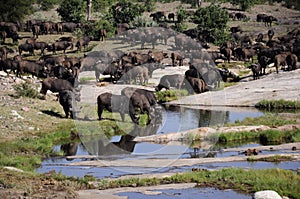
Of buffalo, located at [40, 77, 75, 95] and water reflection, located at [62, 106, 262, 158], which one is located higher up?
buffalo, located at [40, 77, 75, 95]

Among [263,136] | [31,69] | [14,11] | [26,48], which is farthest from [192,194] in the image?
[14,11]

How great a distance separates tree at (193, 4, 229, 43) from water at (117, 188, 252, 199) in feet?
119

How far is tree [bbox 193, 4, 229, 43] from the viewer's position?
49.8 meters

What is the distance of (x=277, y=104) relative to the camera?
28078mm

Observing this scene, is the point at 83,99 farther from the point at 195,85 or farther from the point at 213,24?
the point at 213,24

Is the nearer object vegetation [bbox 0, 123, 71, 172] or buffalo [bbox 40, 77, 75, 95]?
vegetation [bbox 0, 123, 71, 172]

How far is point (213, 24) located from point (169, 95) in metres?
20.1

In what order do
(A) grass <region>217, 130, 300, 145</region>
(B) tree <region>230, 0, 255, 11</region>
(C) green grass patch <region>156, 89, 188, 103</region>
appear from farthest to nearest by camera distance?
(B) tree <region>230, 0, 255, 11</region> < (C) green grass patch <region>156, 89, 188, 103</region> < (A) grass <region>217, 130, 300, 145</region>

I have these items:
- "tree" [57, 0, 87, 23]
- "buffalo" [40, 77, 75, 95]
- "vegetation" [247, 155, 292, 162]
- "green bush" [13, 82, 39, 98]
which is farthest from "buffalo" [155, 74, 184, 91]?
"tree" [57, 0, 87, 23]

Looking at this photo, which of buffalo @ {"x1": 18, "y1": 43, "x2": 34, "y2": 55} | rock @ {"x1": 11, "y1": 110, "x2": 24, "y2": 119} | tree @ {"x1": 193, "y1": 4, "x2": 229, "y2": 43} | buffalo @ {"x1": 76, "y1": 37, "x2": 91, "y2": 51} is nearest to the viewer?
rock @ {"x1": 11, "y1": 110, "x2": 24, "y2": 119}

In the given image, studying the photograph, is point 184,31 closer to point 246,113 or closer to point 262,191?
point 246,113

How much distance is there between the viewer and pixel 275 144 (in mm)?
20828

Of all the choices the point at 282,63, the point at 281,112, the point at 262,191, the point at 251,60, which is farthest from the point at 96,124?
the point at 251,60

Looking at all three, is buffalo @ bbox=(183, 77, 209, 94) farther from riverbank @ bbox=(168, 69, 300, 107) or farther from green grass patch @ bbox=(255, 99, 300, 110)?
green grass patch @ bbox=(255, 99, 300, 110)
